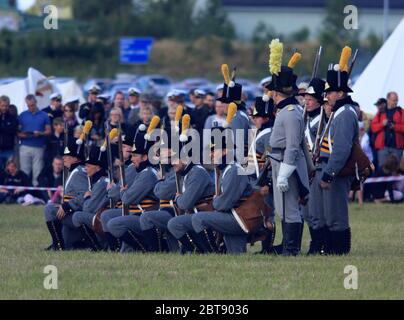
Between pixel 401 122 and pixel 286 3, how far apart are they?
51.0m

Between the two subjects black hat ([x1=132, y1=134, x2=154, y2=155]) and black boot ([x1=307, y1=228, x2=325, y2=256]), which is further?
black hat ([x1=132, y1=134, x2=154, y2=155])

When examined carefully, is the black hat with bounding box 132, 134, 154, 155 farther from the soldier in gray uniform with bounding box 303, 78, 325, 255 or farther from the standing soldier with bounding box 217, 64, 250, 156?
the soldier in gray uniform with bounding box 303, 78, 325, 255

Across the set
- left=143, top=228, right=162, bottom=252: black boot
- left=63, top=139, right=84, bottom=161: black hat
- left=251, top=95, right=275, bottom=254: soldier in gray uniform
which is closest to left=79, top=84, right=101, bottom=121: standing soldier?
left=63, top=139, right=84, bottom=161: black hat

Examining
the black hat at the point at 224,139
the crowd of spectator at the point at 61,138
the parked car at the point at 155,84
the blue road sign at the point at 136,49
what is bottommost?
the parked car at the point at 155,84

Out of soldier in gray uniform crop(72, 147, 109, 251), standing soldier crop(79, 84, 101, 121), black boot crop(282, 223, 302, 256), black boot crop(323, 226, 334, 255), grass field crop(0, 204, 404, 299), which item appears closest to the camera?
grass field crop(0, 204, 404, 299)

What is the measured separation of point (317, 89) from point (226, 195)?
1.66 meters

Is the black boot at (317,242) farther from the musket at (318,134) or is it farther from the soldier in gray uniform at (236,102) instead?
the soldier in gray uniform at (236,102)

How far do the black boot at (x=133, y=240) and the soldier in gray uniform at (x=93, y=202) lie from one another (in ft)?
1.86

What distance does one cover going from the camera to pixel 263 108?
1411 cm

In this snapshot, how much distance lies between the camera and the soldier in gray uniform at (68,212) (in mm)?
15086

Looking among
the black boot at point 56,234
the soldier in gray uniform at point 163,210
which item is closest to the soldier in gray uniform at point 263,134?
the soldier in gray uniform at point 163,210

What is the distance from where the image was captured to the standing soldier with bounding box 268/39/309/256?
1326 centimetres

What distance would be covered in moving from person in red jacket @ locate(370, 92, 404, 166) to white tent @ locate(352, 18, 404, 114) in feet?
3.70

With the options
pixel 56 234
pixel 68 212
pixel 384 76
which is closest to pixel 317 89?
pixel 68 212
